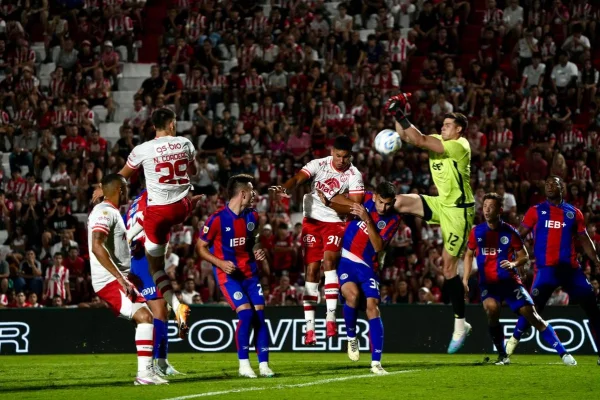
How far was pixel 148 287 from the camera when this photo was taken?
41.8 ft

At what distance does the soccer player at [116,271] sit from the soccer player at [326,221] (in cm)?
326

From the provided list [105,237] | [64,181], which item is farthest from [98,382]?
[64,181]

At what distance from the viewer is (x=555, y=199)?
1479 centimetres

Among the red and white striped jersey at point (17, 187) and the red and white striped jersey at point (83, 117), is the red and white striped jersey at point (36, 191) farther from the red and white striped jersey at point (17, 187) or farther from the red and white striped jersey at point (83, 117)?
the red and white striped jersey at point (83, 117)

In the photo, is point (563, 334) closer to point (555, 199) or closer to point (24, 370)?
point (555, 199)

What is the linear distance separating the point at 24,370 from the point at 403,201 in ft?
18.3

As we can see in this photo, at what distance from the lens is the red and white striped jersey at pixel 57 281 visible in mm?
21578

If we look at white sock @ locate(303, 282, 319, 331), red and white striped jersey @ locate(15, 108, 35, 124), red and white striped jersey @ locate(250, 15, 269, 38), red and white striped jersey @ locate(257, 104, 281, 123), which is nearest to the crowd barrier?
white sock @ locate(303, 282, 319, 331)

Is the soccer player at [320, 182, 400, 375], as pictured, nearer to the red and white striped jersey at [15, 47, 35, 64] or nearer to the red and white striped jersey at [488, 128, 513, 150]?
the red and white striped jersey at [488, 128, 513, 150]

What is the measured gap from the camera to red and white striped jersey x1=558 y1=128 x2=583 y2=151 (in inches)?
899

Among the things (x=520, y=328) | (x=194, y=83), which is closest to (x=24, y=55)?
(x=194, y=83)

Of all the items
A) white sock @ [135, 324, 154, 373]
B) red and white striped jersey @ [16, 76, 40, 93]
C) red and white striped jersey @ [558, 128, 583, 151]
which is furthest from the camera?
red and white striped jersey @ [16, 76, 40, 93]

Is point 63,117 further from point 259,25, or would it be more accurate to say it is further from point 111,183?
point 111,183

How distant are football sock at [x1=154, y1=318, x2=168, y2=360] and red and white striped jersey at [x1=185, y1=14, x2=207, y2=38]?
54.1 ft
